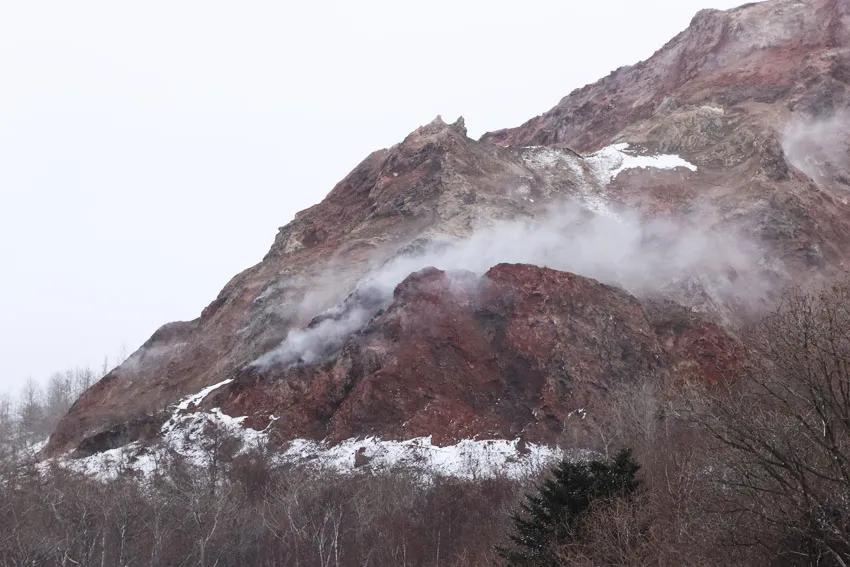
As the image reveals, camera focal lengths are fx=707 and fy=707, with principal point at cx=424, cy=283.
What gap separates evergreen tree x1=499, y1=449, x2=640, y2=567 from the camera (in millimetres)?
15273

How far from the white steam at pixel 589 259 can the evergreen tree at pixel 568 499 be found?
20198 millimetres

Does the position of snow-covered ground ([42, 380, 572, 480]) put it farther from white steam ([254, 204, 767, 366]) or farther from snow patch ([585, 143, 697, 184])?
snow patch ([585, 143, 697, 184])

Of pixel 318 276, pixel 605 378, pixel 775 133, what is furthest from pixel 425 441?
pixel 775 133

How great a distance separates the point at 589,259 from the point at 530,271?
24.6 ft

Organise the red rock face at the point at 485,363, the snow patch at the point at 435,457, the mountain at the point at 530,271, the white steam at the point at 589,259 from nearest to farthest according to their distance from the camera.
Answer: the snow patch at the point at 435,457
the red rock face at the point at 485,363
the mountain at the point at 530,271
the white steam at the point at 589,259

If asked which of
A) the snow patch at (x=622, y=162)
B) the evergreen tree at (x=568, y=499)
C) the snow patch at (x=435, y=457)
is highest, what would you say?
the snow patch at (x=622, y=162)

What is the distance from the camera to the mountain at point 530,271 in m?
31.7

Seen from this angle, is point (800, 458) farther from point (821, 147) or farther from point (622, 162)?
point (821, 147)

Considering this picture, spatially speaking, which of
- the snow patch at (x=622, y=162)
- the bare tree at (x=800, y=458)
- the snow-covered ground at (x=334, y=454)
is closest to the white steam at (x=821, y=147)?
the snow patch at (x=622, y=162)

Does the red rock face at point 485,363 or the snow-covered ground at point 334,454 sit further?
the red rock face at point 485,363

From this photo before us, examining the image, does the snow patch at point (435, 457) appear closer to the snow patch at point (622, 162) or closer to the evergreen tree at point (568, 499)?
the evergreen tree at point (568, 499)

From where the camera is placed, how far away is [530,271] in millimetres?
34906

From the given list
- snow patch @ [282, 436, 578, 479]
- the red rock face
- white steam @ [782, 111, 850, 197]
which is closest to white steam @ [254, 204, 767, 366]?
the red rock face

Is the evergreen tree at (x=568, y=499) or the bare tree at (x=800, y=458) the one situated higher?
the bare tree at (x=800, y=458)
